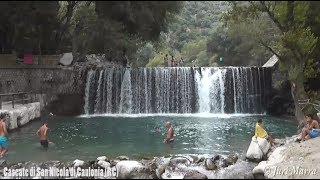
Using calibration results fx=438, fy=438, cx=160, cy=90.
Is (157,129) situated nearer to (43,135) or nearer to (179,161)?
(43,135)

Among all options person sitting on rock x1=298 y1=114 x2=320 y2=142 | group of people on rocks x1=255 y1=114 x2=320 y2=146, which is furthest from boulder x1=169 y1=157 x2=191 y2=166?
person sitting on rock x1=298 y1=114 x2=320 y2=142

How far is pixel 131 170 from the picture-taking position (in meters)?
12.3

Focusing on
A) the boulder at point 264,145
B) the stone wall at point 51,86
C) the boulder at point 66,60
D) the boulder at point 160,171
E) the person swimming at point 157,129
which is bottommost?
the person swimming at point 157,129

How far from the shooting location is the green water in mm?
17188

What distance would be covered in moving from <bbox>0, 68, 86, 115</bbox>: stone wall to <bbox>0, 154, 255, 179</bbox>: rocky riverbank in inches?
592

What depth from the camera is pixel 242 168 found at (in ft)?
46.5

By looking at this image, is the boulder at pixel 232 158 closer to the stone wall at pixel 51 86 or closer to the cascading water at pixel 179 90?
the cascading water at pixel 179 90

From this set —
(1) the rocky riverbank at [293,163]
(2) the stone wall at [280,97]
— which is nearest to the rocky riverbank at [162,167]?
(1) the rocky riverbank at [293,163]

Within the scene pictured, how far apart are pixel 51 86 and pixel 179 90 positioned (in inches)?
353

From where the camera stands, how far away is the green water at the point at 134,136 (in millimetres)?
17188

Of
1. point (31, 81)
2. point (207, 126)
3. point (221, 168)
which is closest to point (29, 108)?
point (31, 81)

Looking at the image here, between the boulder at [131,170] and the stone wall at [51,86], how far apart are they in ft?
57.3

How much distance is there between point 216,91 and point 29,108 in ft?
44.9

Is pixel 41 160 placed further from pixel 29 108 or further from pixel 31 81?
pixel 31 81
